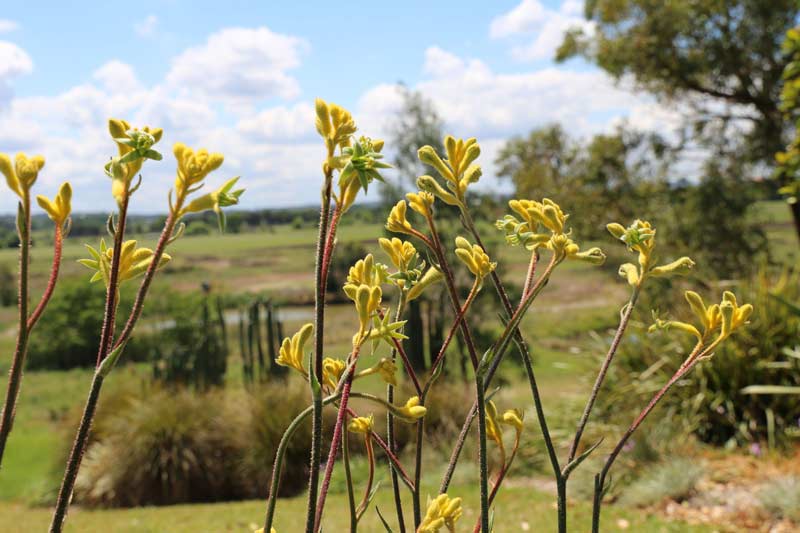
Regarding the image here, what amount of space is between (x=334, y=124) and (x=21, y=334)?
0.26 meters

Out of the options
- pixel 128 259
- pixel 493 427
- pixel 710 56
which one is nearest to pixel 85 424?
pixel 128 259

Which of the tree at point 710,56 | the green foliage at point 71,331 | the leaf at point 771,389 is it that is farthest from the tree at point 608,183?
the green foliage at point 71,331

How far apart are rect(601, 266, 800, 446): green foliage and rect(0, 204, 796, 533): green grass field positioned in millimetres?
811

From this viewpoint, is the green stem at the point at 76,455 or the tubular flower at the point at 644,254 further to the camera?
the tubular flower at the point at 644,254

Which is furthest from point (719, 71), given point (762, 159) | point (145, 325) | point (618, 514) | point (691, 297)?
point (145, 325)

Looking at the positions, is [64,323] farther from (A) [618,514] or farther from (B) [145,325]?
(A) [618,514]

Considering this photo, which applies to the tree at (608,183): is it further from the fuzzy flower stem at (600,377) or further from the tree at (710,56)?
the fuzzy flower stem at (600,377)

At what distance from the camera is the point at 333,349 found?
14305mm

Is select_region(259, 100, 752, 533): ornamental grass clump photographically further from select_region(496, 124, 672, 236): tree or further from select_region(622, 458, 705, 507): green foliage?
select_region(496, 124, 672, 236): tree

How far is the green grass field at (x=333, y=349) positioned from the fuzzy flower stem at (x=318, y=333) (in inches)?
5.3

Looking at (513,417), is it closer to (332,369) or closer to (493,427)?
(493,427)

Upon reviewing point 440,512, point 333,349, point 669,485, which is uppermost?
point 440,512

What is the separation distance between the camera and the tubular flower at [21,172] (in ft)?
1.46

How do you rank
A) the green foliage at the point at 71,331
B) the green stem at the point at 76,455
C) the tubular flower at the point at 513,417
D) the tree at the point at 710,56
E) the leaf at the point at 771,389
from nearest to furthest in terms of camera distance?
the green stem at the point at 76,455 < the tubular flower at the point at 513,417 < the leaf at the point at 771,389 < the tree at the point at 710,56 < the green foliage at the point at 71,331
